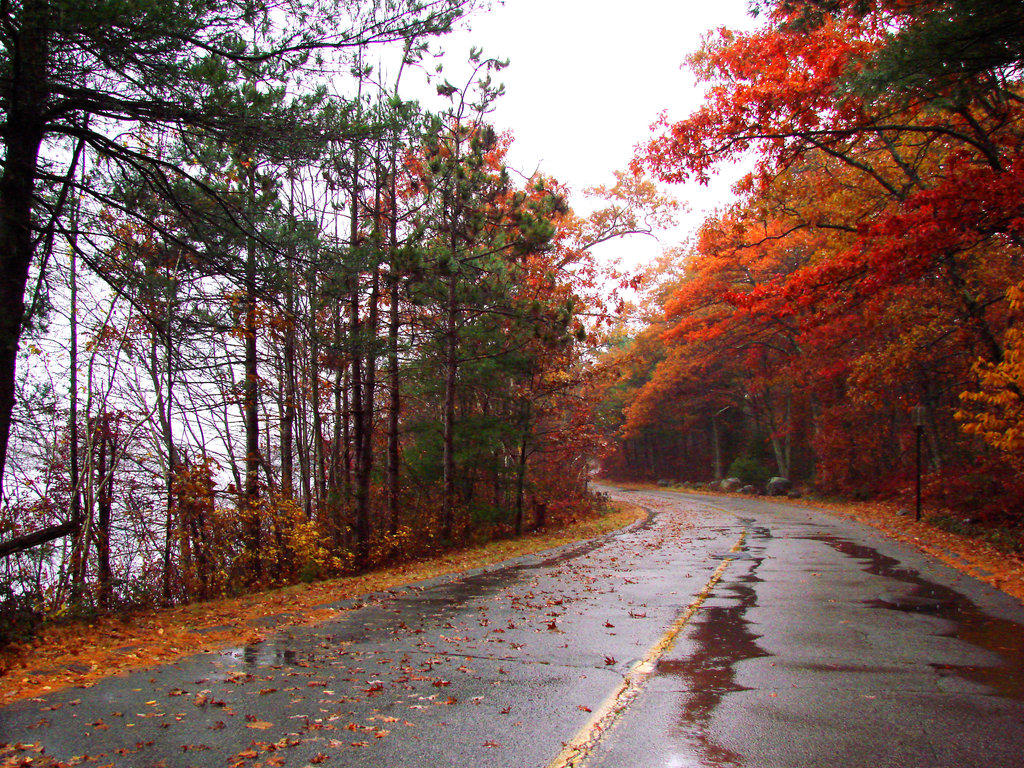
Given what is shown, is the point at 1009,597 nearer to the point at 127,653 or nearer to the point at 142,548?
the point at 127,653

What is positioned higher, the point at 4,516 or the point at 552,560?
the point at 4,516

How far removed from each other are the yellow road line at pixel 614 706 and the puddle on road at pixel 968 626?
2.27m

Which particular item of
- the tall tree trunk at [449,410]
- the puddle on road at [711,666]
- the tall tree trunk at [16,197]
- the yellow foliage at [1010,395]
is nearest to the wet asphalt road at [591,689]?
the puddle on road at [711,666]

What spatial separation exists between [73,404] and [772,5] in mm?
11885

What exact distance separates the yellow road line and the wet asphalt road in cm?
3

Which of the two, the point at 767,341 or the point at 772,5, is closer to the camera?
the point at 772,5

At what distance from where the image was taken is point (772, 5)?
10156 mm

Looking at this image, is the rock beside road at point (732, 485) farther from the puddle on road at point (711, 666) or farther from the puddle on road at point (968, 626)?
the puddle on road at point (711, 666)

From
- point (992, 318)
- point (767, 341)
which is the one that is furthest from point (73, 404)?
point (767, 341)

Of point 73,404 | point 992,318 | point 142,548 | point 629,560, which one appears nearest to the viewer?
point 73,404

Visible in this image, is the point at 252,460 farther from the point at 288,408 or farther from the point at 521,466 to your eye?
the point at 521,466

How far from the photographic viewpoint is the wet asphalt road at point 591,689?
3891 millimetres

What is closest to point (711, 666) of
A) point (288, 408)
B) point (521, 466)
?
point (288, 408)

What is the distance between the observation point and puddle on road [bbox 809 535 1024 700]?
524 centimetres
